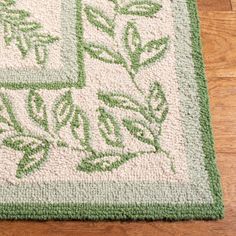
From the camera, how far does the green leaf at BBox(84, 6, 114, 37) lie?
88 cm

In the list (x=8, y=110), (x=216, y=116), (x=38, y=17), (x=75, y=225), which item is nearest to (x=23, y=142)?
(x=8, y=110)

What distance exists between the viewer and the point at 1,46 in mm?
866

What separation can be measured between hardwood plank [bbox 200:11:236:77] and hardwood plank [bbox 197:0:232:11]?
0.04 ft

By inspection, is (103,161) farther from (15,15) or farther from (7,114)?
(15,15)

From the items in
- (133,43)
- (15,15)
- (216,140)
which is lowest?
(216,140)

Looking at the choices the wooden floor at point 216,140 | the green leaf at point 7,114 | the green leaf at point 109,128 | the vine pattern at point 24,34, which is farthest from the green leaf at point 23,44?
the wooden floor at point 216,140

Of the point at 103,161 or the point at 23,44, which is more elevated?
the point at 23,44

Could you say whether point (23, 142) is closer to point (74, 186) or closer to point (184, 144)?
point (74, 186)

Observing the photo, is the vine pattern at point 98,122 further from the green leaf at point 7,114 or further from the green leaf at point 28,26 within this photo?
the green leaf at point 28,26

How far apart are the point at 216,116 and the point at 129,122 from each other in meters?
0.18

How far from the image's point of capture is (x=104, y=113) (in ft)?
2.67

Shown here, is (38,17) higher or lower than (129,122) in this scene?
higher

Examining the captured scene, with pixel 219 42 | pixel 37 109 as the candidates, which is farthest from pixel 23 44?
pixel 219 42

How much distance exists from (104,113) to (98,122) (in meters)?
0.02
